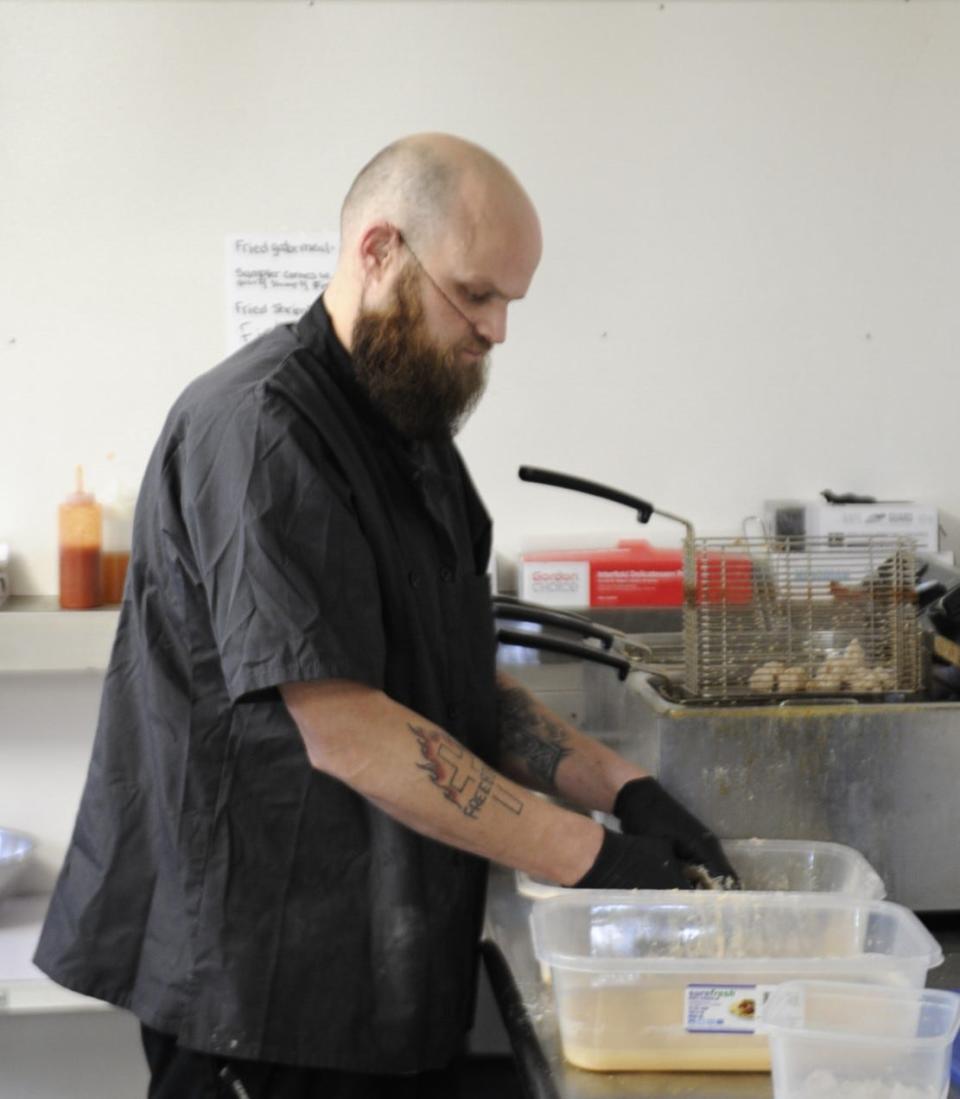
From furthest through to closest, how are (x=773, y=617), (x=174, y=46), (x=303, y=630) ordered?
(x=174, y=46), (x=773, y=617), (x=303, y=630)

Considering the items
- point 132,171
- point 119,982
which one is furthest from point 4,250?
point 119,982

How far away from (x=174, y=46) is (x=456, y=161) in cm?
106

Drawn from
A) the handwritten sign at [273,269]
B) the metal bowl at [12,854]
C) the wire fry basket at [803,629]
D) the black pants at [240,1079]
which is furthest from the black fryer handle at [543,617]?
the metal bowl at [12,854]

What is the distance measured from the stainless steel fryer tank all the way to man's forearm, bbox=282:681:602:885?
0.17m

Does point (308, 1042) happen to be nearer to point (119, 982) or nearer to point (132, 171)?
point (119, 982)

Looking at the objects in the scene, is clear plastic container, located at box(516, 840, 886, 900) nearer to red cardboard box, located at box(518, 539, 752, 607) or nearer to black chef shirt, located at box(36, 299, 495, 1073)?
black chef shirt, located at box(36, 299, 495, 1073)

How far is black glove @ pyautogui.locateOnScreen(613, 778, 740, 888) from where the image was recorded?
131cm

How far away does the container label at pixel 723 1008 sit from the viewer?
1.08m

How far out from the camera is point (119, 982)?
1.35 metres

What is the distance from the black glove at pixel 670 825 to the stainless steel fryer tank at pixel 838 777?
0.02 m

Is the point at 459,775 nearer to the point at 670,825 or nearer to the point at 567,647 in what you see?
the point at 670,825

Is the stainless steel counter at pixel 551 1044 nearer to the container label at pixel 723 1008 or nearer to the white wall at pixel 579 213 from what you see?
the container label at pixel 723 1008

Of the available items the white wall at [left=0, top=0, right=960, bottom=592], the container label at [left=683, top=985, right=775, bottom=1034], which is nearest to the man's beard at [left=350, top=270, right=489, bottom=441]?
the container label at [left=683, top=985, right=775, bottom=1034]

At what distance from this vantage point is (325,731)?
121 centimetres
